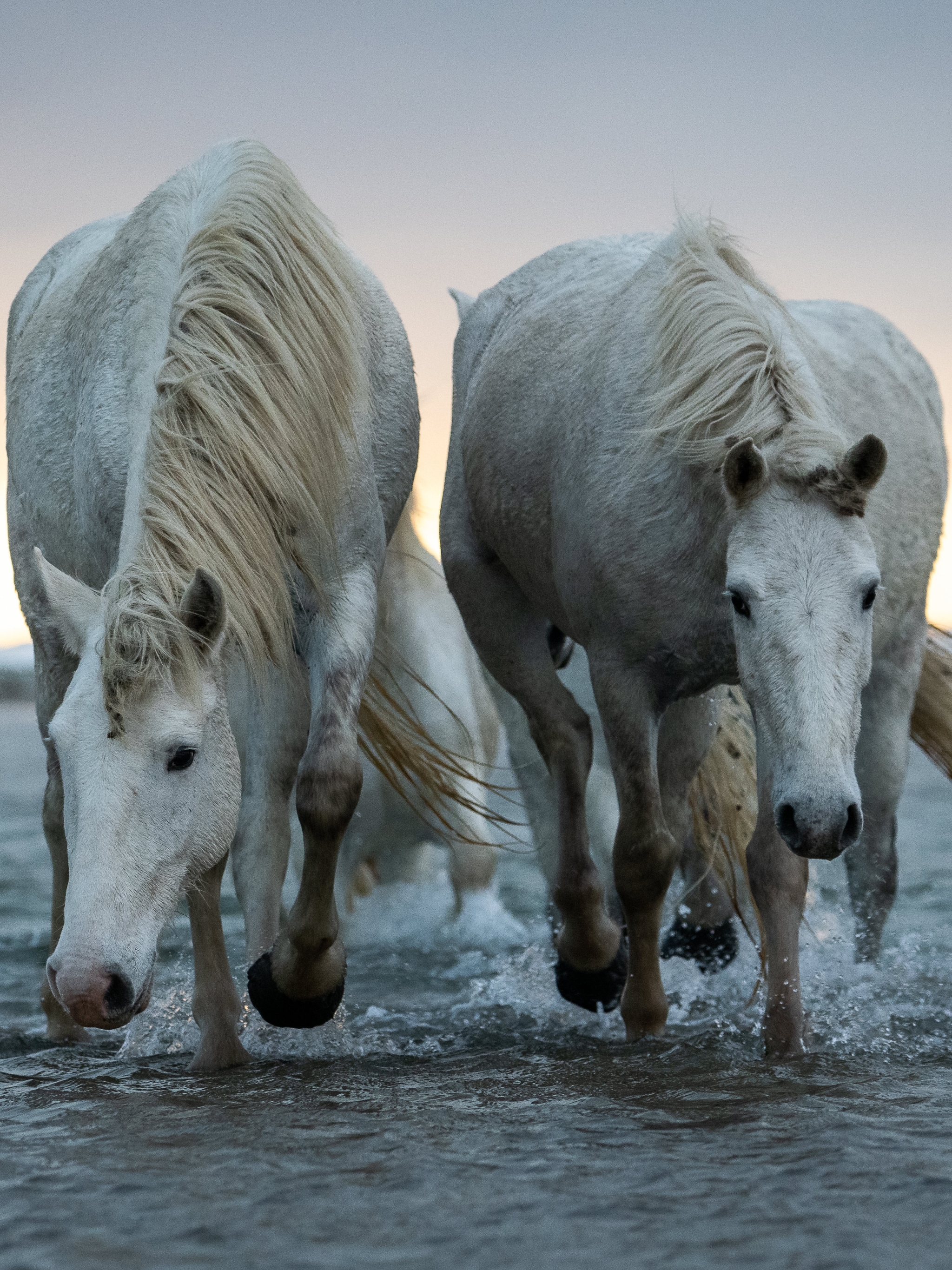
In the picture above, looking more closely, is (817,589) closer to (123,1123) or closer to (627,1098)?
(627,1098)

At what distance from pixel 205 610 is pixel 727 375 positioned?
145 cm

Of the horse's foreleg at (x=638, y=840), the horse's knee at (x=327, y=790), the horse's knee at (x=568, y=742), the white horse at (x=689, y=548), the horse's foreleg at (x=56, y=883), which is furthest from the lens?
the horse's knee at (x=568, y=742)

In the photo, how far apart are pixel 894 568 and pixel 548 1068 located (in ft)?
6.19

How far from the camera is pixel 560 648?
5.86 metres

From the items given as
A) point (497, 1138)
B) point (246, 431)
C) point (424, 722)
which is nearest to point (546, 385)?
point (246, 431)

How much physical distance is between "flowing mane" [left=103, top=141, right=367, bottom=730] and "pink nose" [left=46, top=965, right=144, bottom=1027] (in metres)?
0.52

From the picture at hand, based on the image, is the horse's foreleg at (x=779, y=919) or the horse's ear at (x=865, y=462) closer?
the horse's ear at (x=865, y=462)

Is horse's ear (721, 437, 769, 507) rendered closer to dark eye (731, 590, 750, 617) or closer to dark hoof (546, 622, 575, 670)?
dark eye (731, 590, 750, 617)

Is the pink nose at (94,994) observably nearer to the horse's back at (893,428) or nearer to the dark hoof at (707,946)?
the horse's back at (893,428)

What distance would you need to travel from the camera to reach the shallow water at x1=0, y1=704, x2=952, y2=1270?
7.34ft

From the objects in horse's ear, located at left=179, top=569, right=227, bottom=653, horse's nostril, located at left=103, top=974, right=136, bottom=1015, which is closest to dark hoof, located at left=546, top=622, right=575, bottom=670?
horse's ear, located at left=179, top=569, right=227, bottom=653

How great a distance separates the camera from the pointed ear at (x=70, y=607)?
139 inches

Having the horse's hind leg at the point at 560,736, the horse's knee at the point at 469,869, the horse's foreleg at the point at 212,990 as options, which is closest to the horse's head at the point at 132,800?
the horse's foreleg at the point at 212,990

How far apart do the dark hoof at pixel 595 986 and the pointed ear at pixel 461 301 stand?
2665mm
